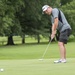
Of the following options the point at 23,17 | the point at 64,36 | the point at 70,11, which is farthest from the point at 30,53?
the point at 70,11

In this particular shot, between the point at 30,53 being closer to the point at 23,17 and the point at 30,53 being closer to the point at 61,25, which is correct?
the point at 61,25

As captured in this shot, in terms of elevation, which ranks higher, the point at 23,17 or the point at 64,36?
the point at 64,36

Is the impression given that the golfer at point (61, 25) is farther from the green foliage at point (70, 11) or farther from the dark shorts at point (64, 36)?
the green foliage at point (70, 11)

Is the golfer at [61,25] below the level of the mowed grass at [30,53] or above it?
above

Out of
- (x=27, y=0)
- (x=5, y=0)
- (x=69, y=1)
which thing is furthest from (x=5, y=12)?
(x=69, y=1)

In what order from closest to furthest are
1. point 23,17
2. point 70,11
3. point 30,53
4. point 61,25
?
point 61,25 → point 30,53 → point 23,17 → point 70,11

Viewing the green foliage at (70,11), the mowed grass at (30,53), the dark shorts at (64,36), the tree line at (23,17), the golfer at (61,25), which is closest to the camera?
the golfer at (61,25)

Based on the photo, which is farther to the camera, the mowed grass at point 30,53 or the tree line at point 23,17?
the tree line at point 23,17

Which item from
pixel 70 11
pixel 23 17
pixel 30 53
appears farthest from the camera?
pixel 70 11

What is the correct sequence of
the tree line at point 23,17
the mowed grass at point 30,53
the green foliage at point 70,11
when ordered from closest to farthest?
the mowed grass at point 30,53, the tree line at point 23,17, the green foliage at point 70,11

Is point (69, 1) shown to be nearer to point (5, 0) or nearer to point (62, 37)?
point (5, 0)

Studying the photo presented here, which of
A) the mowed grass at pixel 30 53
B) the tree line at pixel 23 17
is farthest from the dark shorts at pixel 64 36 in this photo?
the tree line at pixel 23 17

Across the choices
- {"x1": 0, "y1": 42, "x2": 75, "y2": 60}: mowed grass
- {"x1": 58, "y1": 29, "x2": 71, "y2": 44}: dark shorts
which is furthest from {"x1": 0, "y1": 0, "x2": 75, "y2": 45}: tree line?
{"x1": 58, "y1": 29, "x2": 71, "y2": 44}: dark shorts

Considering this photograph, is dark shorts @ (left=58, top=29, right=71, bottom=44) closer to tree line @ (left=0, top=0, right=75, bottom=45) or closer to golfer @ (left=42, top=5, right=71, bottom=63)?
golfer @ (left=42, top=5, right=71, bottom=63)
